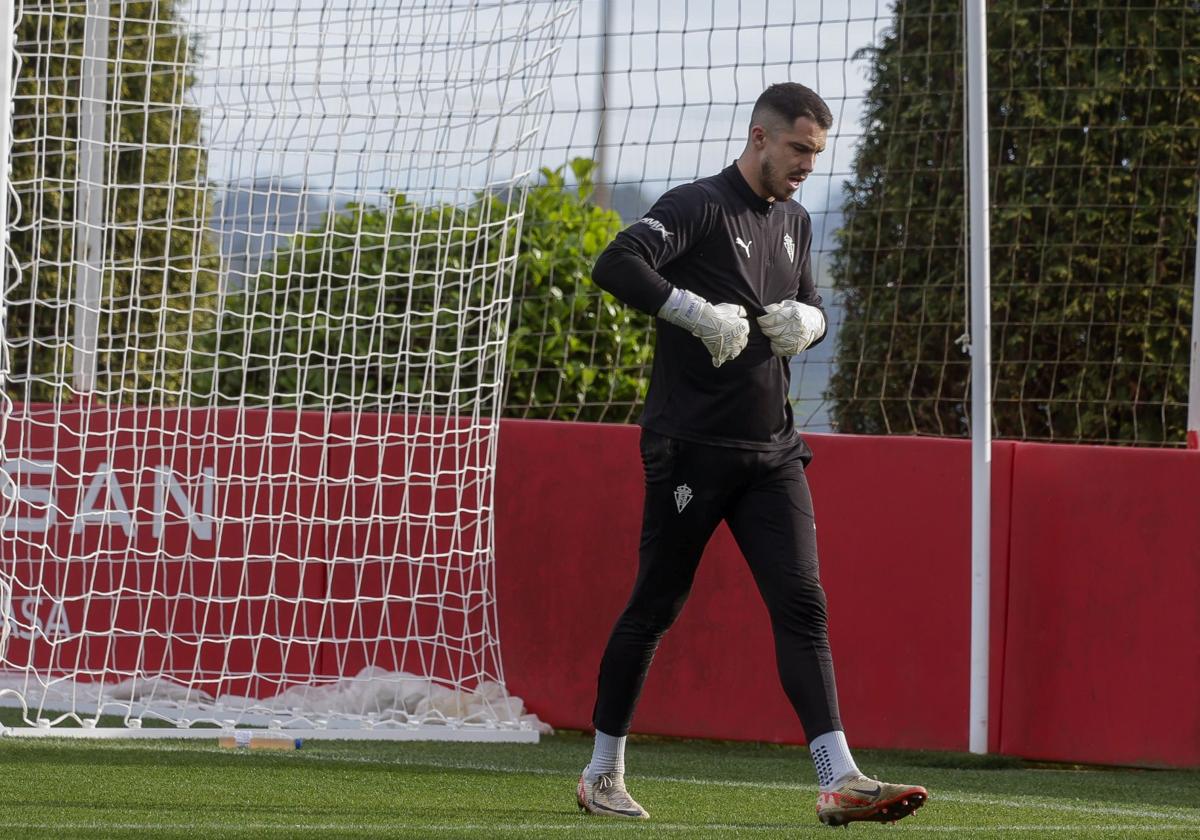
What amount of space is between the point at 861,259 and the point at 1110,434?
1.54 metres

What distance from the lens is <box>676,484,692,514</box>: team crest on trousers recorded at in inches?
180

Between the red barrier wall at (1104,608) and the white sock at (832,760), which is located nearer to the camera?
the white sock at (832,760)

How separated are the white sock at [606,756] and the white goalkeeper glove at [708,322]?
1.06 m

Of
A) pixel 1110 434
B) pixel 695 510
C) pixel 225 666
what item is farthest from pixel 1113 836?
pixel 1110 434

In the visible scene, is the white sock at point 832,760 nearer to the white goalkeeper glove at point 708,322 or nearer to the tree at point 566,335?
the white goalkeeper glove at point 708,322

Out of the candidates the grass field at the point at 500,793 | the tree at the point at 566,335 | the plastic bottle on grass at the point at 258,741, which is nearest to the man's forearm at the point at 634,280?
the grass field at the point at 500,793

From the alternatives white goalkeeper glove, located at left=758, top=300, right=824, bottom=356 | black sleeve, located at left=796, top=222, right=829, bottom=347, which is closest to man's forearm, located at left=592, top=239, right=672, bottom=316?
white goalkeeper glove, located at left=758, top=300, right=824, bottom=356

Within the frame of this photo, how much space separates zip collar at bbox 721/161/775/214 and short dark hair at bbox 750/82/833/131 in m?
0.16

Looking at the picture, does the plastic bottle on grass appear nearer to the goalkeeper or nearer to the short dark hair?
the goalkeeper

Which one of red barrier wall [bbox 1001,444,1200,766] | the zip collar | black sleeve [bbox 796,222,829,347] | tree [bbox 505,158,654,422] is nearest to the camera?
the zip collar

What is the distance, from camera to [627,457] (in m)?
7.10

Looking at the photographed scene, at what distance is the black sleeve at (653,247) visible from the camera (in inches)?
173

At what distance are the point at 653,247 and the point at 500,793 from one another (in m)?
1.68

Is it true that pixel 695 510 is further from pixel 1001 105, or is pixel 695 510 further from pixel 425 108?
pixel 1001 105
